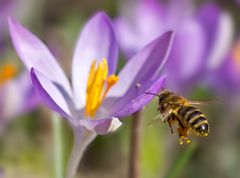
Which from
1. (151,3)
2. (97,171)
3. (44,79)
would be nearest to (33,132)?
(97,171)

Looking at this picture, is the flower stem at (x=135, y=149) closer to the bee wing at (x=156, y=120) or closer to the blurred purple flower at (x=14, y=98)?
the bee wing at (x=156, y=120)

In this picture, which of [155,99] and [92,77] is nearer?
[92,77]

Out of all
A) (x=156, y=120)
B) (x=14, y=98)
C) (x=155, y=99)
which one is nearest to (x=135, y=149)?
(x=156, y=120)

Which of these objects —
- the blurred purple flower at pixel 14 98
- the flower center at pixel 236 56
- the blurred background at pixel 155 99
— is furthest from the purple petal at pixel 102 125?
the flower center at pixel 236 56

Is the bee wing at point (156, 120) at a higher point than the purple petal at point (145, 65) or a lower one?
lower

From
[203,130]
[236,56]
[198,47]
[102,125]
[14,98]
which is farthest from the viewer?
[236,56]

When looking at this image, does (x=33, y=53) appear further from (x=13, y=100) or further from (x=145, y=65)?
(x=13, y=100)

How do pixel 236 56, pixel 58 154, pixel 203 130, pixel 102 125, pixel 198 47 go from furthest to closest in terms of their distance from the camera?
1. pixel 236 56
2. pixel 198 47
3. pixel 58 154
4. pixel 203 130
5. pixel 102 125
